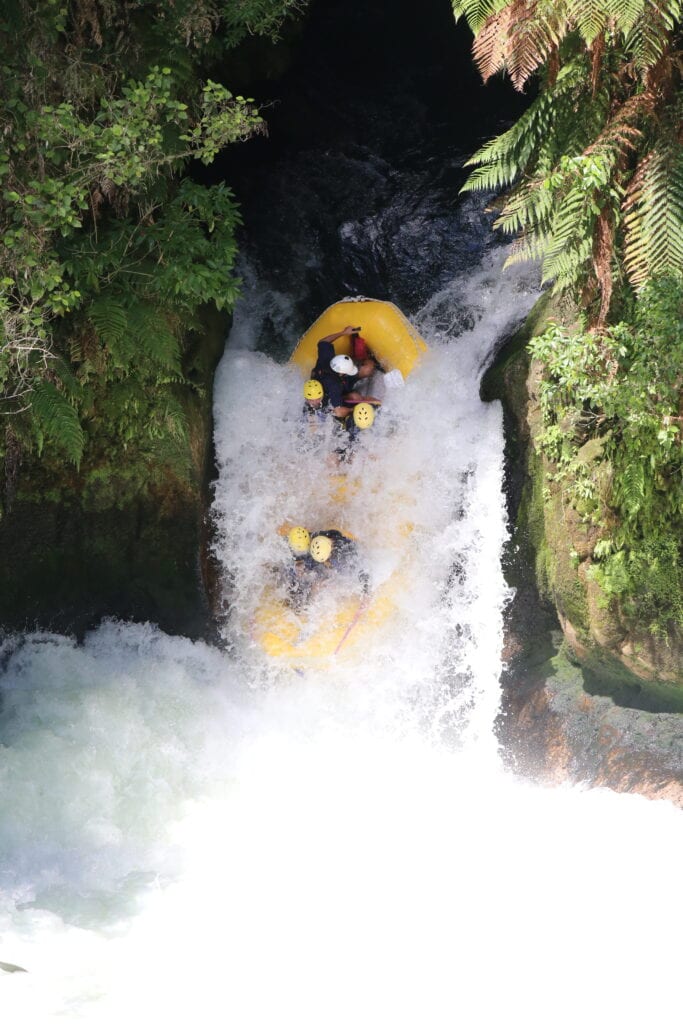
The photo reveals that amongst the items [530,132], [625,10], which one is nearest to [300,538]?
[530,132]

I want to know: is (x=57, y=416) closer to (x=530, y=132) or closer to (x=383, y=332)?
(x=383, y=332)

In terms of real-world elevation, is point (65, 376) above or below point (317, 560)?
above

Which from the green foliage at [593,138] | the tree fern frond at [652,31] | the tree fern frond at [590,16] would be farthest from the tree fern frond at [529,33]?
the tree fern frond at [652,31]

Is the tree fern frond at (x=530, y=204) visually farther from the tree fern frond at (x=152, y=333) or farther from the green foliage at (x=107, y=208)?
the tree fern frond at (x=152, y=333)

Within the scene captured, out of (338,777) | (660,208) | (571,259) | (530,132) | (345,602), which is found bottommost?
(338,777)

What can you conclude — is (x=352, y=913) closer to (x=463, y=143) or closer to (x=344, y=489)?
(x=344, y=489)
